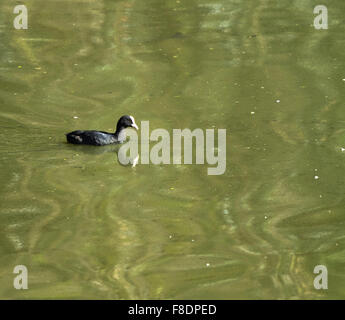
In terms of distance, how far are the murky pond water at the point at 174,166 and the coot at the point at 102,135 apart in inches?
4.4

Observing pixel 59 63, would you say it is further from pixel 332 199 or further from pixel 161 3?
pixel 332 199

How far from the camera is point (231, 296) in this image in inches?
253

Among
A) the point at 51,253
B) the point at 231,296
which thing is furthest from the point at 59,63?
the point at 231,296

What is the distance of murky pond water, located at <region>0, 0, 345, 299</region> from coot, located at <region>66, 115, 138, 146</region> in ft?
0.37
